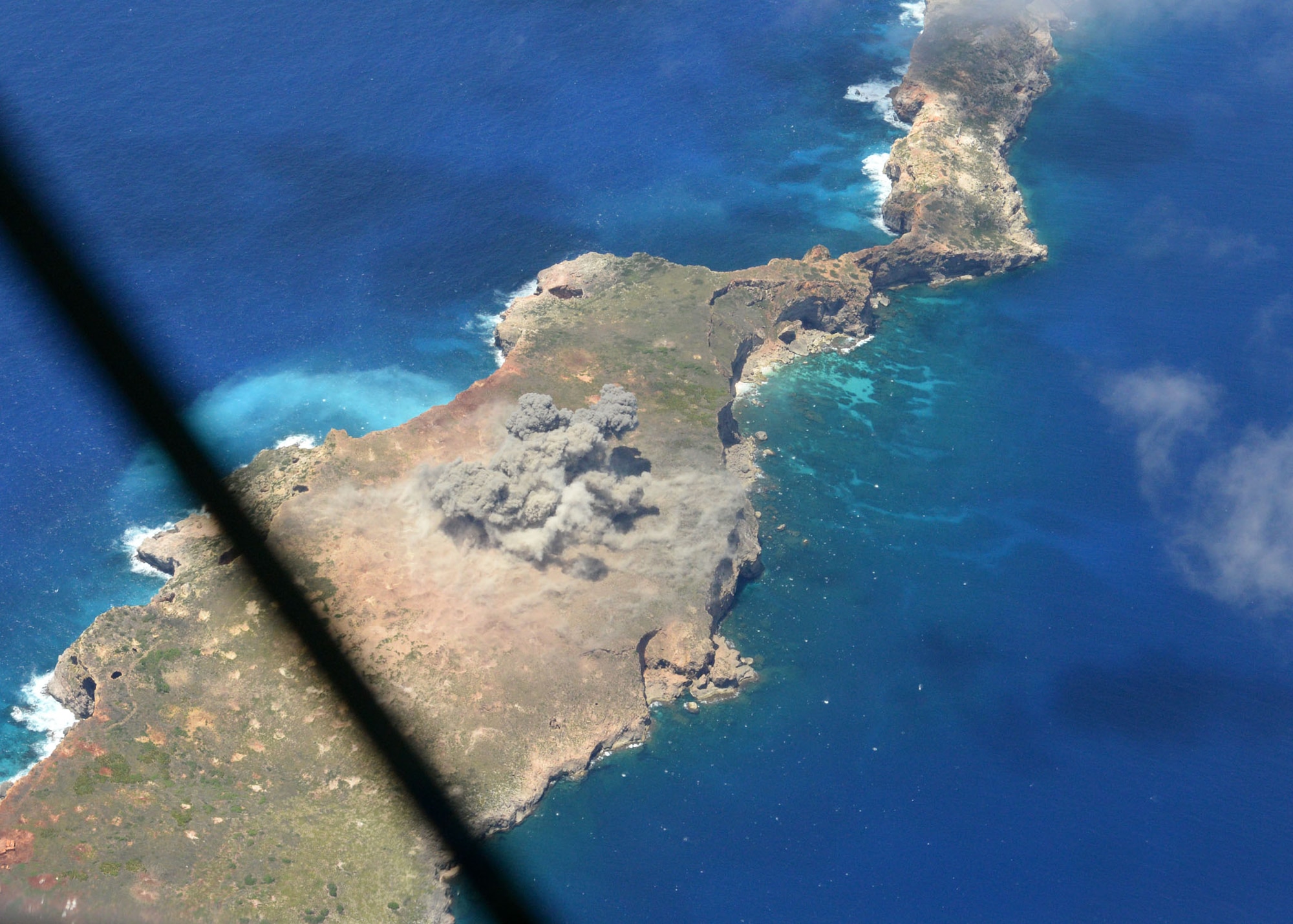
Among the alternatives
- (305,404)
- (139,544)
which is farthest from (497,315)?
(139,544)

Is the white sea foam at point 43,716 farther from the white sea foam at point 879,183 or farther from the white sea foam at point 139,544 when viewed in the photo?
the white sea foam at point 879,183

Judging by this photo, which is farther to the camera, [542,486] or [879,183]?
[879,183]

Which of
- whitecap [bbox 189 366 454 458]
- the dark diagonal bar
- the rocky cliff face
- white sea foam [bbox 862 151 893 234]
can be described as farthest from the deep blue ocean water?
the rocky cliff face

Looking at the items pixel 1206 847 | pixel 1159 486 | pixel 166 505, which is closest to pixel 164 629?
pixel 166 505

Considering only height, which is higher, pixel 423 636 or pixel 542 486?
pixel 542 486

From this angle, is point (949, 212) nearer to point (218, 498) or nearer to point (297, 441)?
point (297, 441)

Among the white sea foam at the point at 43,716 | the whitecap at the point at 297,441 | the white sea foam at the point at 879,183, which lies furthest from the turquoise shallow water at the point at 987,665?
the whitecap at the point at 297,441

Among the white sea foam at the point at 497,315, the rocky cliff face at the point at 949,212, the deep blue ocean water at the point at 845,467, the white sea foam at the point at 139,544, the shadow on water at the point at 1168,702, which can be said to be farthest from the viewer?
the rocky cliff face at the point at 949,212
